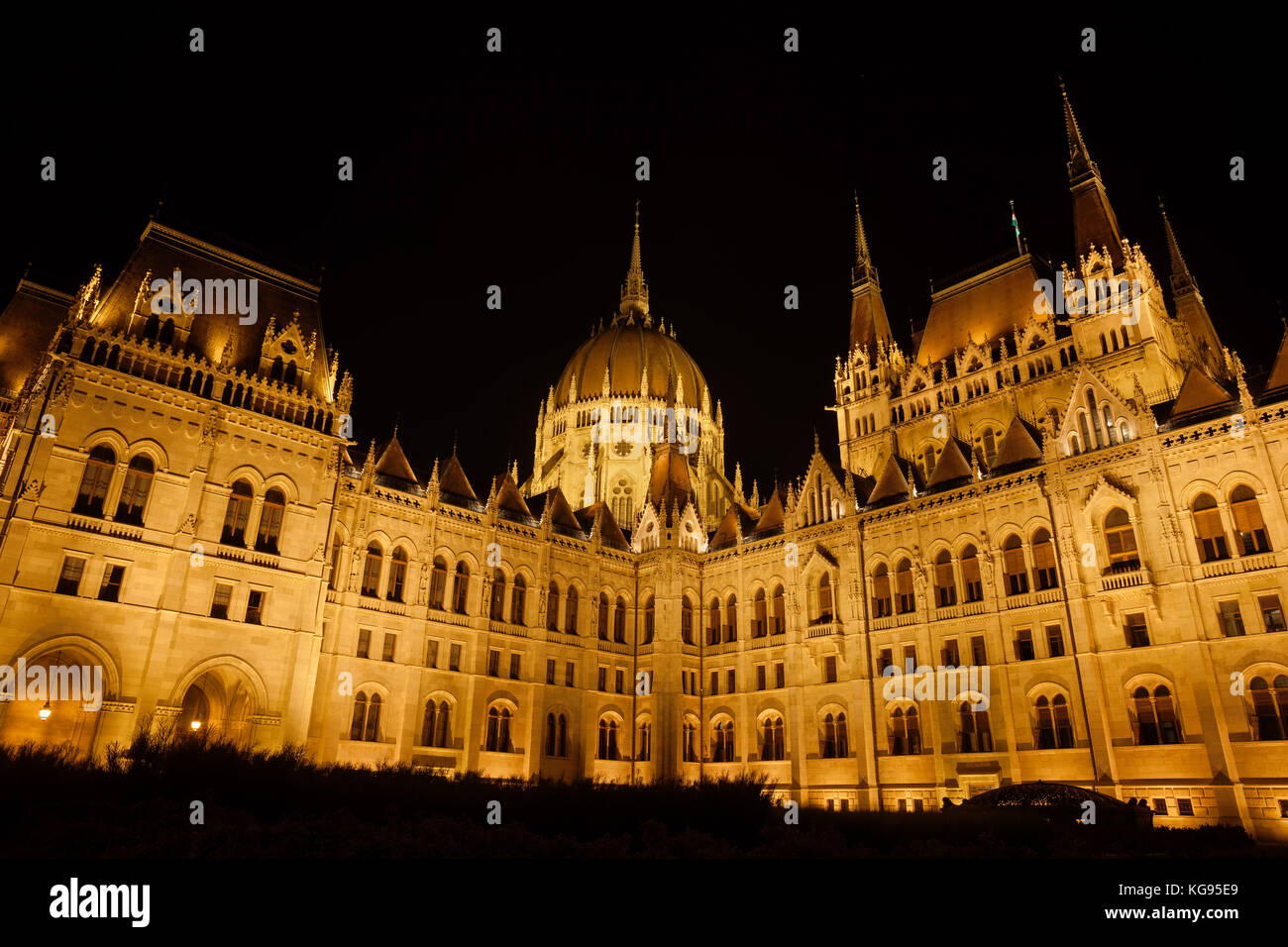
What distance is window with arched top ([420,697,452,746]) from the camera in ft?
122

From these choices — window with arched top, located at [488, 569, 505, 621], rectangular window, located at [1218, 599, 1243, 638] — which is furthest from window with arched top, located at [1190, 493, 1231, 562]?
window with arched top, located at [488, 569, 505, 621]

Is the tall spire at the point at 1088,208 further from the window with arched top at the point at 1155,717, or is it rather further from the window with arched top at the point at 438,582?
the window with arched top at the point at 438,582

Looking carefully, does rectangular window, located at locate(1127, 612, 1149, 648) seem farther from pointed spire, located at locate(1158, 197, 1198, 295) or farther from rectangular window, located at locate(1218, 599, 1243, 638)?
pointed spire, located at locate(1158, 197, 1198, 295)

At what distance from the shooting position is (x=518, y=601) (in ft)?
140

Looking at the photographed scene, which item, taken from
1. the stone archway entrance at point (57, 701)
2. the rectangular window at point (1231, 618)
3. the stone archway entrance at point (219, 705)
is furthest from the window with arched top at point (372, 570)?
the rectangular window at point (1231, 618)

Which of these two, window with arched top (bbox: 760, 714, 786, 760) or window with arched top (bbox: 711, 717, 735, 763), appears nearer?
window with arched top (bbox: 760, 714, 786, 760)

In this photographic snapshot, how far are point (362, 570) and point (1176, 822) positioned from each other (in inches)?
1291

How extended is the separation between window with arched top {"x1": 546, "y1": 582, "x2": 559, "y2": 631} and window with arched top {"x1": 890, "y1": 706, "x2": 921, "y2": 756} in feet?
57.1

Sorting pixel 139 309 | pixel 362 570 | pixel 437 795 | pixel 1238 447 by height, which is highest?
pixel 139 309

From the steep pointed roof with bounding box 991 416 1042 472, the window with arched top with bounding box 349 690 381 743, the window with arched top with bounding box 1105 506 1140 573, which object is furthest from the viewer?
the steep pointed roof with bounding box 991 416 1042 472

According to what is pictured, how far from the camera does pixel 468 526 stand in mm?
41219

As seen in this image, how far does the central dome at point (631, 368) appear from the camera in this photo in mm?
69125
